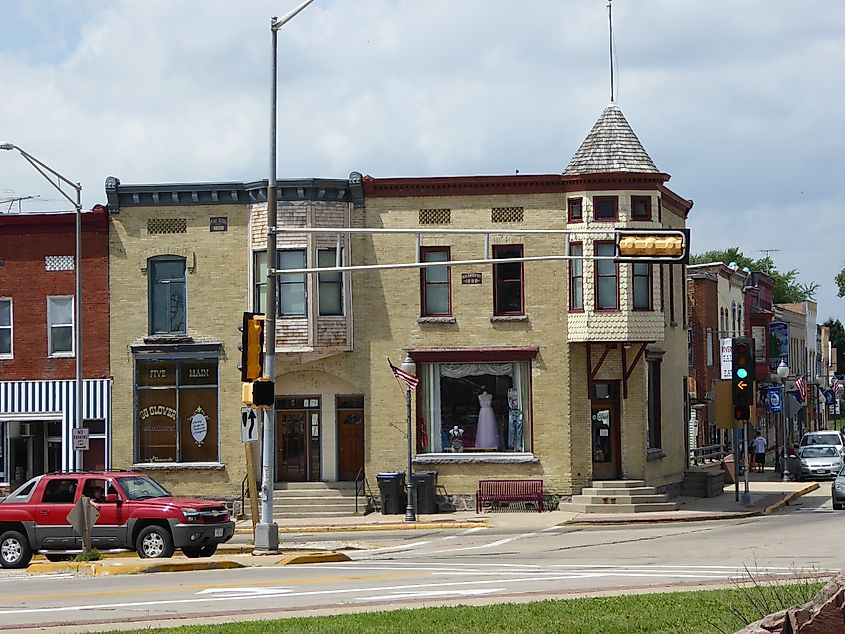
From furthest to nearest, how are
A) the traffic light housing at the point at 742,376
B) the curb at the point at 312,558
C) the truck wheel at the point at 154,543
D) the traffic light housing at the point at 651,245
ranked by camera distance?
the traffic light housing at the point at 742,376 < the truck wheel at the point at 154,543 < the curb at the point at 312,558 < the traffic light housing at the point at 651,245

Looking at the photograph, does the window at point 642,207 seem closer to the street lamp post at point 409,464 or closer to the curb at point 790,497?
the street lamp post at point 409,464

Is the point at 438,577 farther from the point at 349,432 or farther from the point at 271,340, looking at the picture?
the point at 349,432

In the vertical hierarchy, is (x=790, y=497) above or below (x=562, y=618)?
below

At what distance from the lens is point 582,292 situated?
39156 millimetres

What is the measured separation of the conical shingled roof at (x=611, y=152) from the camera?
39.3 meters

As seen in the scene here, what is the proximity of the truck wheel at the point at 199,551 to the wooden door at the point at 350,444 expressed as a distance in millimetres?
13233

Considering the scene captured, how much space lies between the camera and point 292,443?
4038 centimetres

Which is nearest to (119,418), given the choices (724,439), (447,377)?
(447,377)

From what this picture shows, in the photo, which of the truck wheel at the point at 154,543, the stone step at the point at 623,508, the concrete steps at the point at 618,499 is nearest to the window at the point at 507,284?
the concrete steps at the point at 618,499

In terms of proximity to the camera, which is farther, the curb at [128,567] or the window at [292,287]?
the window at [292,287]

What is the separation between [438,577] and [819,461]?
35.5 meters

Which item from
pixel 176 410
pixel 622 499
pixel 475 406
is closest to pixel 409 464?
pixel 475 406

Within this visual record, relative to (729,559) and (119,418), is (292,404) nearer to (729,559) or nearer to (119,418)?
(119,418)

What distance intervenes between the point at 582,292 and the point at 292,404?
9094 mm
